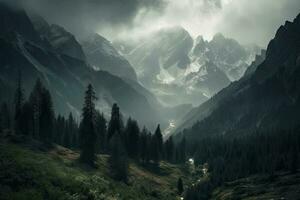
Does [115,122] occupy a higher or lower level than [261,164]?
higher

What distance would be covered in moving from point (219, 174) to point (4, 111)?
7879cm

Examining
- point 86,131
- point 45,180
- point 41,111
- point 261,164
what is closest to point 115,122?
point 41,111

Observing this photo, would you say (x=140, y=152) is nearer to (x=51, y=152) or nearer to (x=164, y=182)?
(x=164, y=182)

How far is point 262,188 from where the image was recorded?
11688 cm

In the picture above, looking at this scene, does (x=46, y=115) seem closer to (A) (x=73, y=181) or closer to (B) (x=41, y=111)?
(B) (x=41, y=111)

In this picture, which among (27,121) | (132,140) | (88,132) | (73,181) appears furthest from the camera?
(132,140)

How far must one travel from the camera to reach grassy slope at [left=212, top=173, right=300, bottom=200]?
104731 millimetres

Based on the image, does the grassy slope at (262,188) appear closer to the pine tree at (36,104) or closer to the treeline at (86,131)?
the treeline at (86,131)

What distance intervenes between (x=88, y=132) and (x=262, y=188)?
4188 cm

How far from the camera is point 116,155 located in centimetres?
10762

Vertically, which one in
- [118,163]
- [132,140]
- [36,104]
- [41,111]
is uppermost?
[36,104]

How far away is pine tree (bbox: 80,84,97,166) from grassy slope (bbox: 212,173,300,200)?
30.9 metres

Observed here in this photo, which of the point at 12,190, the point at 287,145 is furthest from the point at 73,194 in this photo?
the point at 287,145

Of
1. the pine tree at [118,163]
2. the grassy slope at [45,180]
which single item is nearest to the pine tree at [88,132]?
the grassy slope at [45,180]
